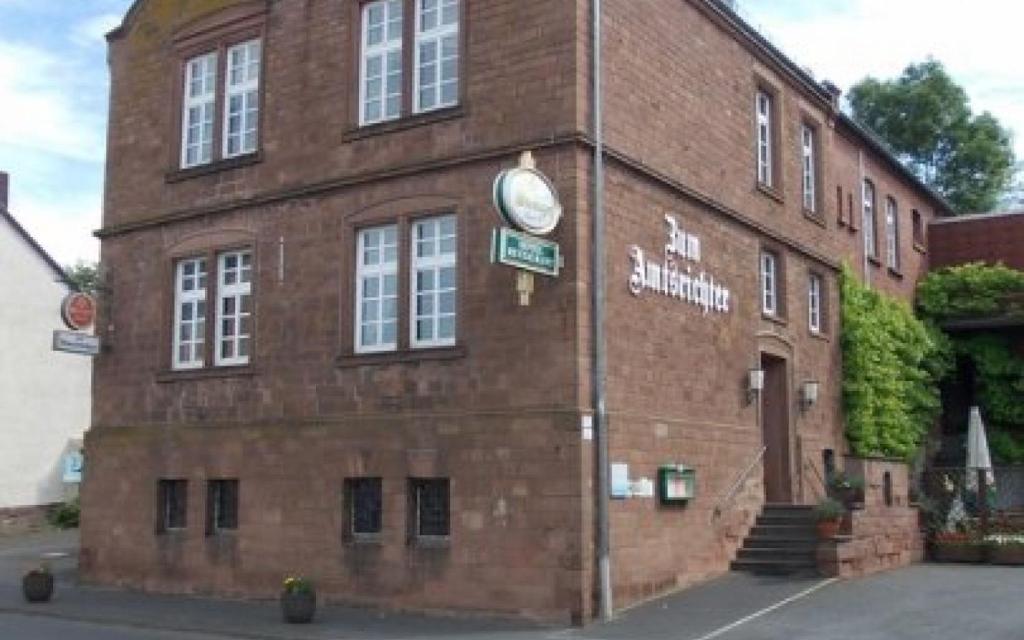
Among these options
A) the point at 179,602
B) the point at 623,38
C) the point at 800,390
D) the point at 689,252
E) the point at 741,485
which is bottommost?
the point at 179,602

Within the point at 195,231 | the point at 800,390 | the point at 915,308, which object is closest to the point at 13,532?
the point at 195,231

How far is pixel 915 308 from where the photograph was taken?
30.9 metres

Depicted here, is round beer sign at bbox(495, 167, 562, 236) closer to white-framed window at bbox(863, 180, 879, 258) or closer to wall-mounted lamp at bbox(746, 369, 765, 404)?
wall-mounted lamp at bbox(746, 369, 765, 404)

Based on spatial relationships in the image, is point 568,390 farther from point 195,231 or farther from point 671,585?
point 195,231

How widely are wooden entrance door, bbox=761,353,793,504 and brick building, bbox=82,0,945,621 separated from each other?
0.05 metres

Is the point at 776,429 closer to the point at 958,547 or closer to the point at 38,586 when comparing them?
the point at 958,547

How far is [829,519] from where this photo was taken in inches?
746

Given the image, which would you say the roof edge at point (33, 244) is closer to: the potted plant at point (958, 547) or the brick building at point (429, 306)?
the brick building at point (429, 306)

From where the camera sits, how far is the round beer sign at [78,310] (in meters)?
20.7

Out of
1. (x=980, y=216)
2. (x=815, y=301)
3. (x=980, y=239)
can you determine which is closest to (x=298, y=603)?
(x=815, y=301)

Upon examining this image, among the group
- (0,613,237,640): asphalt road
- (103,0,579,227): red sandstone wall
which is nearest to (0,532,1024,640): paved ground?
(0,613,237,640): asphalt road

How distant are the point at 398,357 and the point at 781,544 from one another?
6.83m

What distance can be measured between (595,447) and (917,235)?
62.1 ft

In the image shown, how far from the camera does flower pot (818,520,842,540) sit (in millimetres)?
18859
